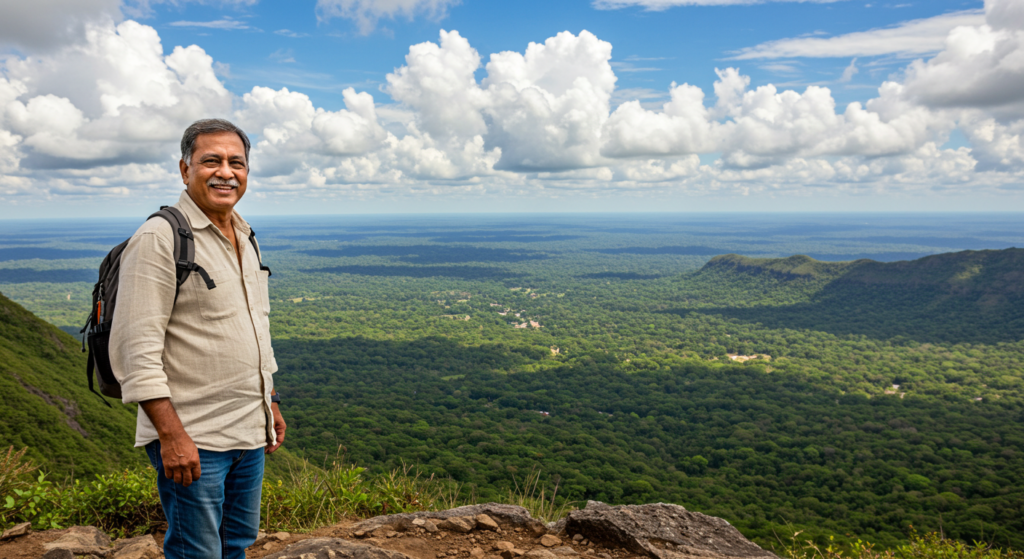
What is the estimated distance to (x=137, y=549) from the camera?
12.3 feet

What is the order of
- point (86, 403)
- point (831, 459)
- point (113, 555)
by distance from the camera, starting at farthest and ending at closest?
point (831, 459) < point (86, 403) < point (113, 555)

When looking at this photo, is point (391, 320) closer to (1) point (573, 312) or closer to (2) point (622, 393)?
(1) point (573, 312)

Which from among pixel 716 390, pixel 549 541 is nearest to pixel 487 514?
pixel 549 541

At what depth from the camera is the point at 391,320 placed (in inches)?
4405

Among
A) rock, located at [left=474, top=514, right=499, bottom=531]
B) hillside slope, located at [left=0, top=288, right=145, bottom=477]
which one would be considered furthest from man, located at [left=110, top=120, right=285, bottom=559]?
hillside slope, located at [left=0, top=288, right=145, bottom=477]

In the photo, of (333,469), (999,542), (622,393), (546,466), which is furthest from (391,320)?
(333,469)

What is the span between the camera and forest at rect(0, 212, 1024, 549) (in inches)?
1356

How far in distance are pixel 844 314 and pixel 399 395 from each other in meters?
94.1

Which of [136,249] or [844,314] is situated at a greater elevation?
[136,249]

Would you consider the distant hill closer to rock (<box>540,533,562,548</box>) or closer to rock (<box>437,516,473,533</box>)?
rock (<box>540,533,562,548</box>)

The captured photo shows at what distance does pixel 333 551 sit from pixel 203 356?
179 centimetres

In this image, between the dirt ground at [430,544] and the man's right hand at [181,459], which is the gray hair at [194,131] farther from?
the dirt ground at [430,544]

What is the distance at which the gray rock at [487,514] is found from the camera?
435cm

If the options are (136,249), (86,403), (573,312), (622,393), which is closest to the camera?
(136,249)
